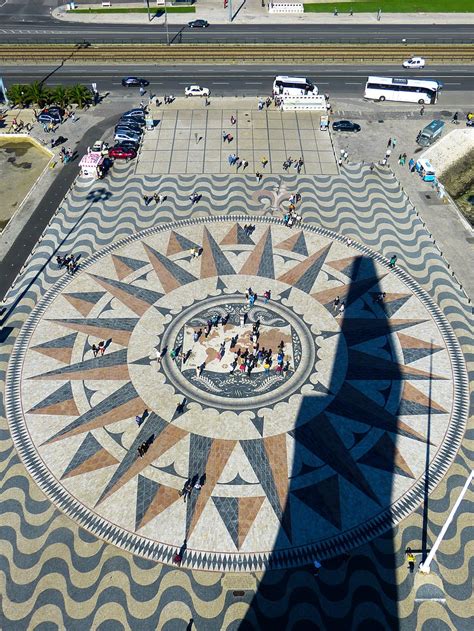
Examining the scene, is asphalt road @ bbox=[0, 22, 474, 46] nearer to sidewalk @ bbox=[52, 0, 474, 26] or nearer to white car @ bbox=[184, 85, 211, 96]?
sidewalk @ bbox=[52, 0, 474, 26]

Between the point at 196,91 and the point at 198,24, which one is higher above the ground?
the point at 198,24

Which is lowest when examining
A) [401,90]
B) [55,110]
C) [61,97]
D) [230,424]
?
[230,424]

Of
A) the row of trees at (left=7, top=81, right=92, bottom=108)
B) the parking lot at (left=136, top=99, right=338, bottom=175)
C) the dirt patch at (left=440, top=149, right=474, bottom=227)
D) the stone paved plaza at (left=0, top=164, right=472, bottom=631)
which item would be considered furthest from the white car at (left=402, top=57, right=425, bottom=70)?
the row of trees at (left=7, top=81, right=92, bottom=108)

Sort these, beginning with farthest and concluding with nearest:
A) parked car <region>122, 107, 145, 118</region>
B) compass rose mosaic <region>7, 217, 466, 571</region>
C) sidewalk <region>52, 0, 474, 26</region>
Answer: sidewalk <region>52, 0, 474, 26</region>, parked car <region>122, 107, 145, 118</region>, compass rose mosaic <region>7, 217, 466, 571</region>

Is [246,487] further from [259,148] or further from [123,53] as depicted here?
[123,53]

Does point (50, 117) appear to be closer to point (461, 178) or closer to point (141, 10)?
point (141, 10)

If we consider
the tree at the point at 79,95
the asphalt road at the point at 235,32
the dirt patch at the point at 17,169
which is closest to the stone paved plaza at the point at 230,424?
the dirt patch at the point at 17,169

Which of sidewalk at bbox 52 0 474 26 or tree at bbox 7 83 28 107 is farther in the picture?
sidewalk at bbox 52 0 474 26

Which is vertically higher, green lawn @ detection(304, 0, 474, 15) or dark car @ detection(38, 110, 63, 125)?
green lawn @ detection(304, 0, 474, 15)

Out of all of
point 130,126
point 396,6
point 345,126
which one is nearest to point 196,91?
Result: point 130,126
